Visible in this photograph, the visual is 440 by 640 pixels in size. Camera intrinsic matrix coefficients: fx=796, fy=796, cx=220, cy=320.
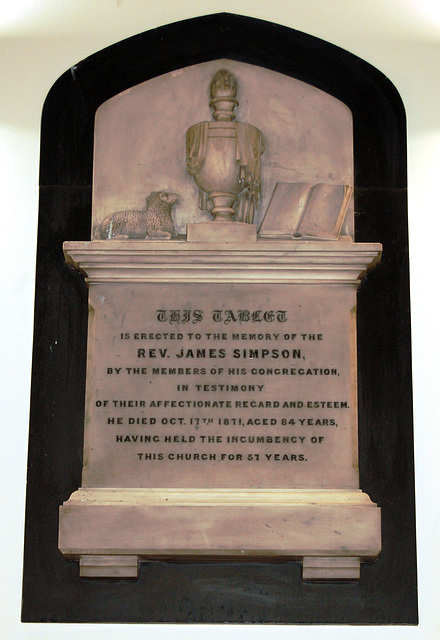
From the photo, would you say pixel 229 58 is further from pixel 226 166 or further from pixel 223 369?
pixel 223 369

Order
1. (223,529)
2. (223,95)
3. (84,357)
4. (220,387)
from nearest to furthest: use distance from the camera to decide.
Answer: (223,529) → (220,387) → (84,357) → (223,95)

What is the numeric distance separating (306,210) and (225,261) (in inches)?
20.5

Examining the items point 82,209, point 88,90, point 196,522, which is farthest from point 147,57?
point 196,522

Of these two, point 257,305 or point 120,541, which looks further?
point 257,305

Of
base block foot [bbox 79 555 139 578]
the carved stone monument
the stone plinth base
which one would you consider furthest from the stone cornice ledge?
base block foot [bbox 79 555 139 578]

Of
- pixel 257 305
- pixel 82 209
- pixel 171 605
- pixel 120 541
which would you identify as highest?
pixel 82 209

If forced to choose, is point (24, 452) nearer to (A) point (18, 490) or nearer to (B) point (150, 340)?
(A) point (18, 490)

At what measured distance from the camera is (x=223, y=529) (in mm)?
3730

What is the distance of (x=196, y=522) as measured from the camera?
12.3 feet

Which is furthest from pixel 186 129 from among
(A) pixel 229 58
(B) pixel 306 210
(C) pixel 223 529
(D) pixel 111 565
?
(D) pixel 111 565

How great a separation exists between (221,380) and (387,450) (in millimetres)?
899

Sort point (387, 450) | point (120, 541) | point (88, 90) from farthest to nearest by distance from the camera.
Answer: point (88, 90)
point (387, 450)
point (120, 541)

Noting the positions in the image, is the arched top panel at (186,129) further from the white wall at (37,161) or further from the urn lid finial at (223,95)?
the white wall at (37,161)

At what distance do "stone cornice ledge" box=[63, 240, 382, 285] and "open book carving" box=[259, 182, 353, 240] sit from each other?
5.0 inches
